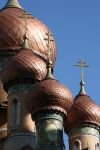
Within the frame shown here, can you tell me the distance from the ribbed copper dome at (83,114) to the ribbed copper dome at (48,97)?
9.43 ft

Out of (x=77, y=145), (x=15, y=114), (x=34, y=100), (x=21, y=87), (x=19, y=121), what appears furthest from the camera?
(x=77, y=145)

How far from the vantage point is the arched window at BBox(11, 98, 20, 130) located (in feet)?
82.6

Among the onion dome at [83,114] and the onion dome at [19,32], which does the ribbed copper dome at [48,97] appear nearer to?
the onion dome at [83,114]

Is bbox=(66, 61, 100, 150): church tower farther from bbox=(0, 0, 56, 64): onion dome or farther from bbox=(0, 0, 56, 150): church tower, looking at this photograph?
bbox=(0, 0, 56, 64): onion dome

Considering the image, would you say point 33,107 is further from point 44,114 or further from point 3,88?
point 3,88

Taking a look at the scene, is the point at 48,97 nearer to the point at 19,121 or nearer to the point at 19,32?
the point at 19,121

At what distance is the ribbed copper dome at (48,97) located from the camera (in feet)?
76.2

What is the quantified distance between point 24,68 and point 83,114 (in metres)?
2.90

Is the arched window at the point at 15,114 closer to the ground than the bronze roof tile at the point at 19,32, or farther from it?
closer to the ground

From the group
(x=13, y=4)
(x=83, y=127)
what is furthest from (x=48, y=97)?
(x=13, y=4)

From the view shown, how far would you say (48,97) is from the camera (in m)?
23.2

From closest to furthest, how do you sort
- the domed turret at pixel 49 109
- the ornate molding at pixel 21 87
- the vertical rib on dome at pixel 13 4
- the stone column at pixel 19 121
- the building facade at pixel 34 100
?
the domed turret at pixel 49 109, the building facade at pixel 34 100, the stone column at pixel 19 121, the ornate molding at pixel 21 87, the vertical rib on dome at pixel 13 4

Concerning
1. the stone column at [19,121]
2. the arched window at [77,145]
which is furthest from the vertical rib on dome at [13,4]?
the arched window at [77,145]

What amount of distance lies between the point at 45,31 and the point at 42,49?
90 centimetres
